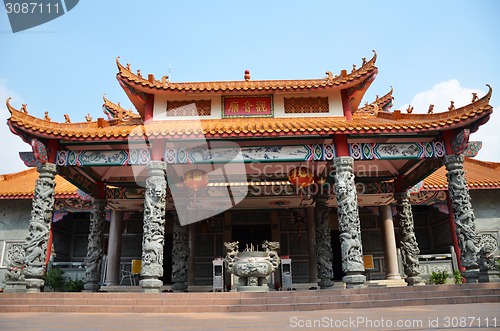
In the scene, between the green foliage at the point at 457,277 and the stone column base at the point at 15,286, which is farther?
the green foliage at the point at 457,277

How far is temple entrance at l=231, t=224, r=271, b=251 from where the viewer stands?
1502cm

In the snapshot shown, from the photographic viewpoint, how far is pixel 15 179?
16828 millimetres

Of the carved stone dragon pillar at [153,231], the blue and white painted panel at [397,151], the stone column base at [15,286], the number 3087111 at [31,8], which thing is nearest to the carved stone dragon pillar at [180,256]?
the carved stone dragon pillar at [153,231]

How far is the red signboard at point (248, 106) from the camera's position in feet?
36.1

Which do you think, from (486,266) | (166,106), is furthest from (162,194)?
(486,266)

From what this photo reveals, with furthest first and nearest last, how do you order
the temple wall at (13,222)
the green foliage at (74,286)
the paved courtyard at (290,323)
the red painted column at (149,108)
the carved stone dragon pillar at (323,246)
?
the temple wall at (13,222) → the green foliage at (74,286) → the carved stone dragon pillar at (323,246) → the red painted column at (149,108) → the paved courtyard at (290,323)

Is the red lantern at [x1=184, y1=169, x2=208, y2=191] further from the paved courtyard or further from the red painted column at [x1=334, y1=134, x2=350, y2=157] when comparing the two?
the paved courtyard

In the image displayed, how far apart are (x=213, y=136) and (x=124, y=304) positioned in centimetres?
403

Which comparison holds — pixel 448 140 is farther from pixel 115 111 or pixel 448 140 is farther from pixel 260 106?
pixel 115 111

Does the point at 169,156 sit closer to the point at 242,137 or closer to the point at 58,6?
the point at 242,137

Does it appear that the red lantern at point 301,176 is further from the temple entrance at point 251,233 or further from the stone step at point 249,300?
the temple entrance at point 251,233

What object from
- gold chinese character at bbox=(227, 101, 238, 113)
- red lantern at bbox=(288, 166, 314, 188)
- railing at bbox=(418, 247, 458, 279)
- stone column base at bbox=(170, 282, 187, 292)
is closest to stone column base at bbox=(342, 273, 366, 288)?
red lantern at bbox=(288, 166, 314, 188)

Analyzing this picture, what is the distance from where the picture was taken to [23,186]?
15406 millimetres

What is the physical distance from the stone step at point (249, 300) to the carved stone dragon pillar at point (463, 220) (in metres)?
0.89
